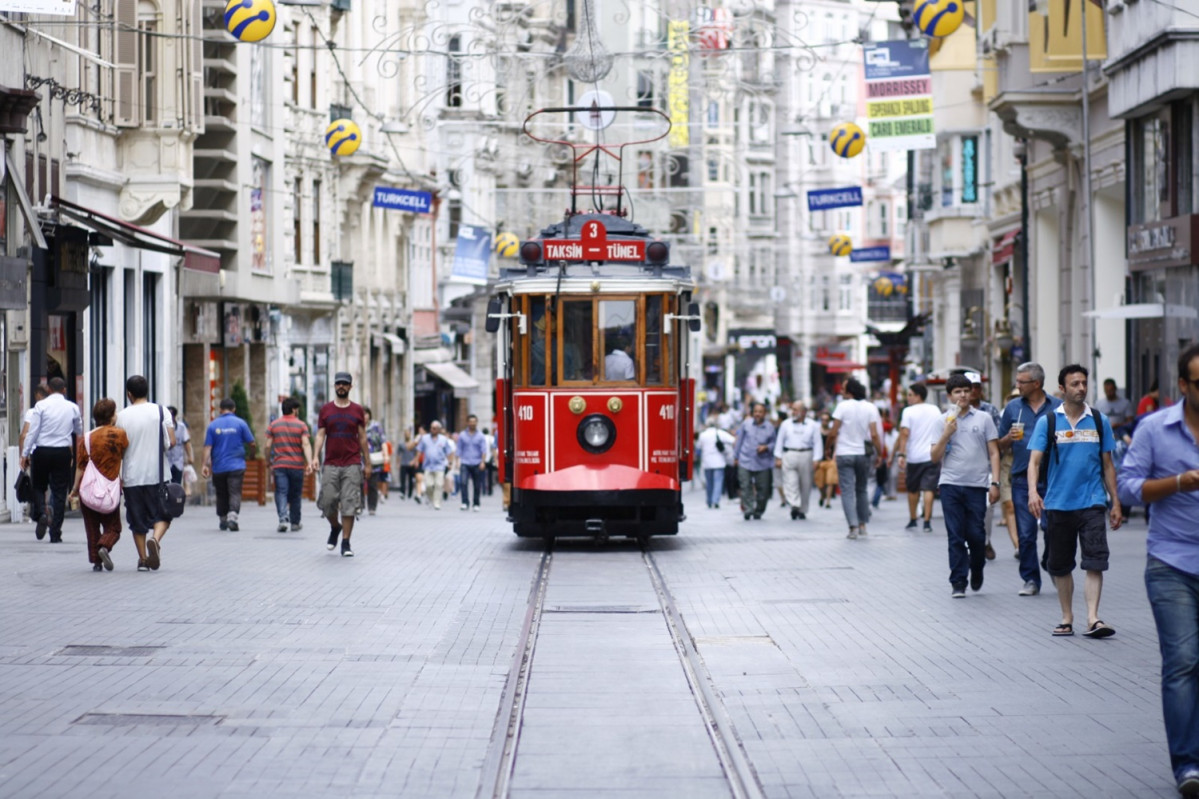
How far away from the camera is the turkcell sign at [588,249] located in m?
23.2

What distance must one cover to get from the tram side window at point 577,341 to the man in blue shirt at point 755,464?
7753mm

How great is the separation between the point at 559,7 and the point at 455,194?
11900 millimetres

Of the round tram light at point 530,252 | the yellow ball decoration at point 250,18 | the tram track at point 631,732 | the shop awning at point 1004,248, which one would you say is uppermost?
the yellow ball decoration at point 250,18

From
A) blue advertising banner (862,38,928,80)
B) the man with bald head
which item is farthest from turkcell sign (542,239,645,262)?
blue advertising banner (862,38,928,80)

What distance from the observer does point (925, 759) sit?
9.19 meters

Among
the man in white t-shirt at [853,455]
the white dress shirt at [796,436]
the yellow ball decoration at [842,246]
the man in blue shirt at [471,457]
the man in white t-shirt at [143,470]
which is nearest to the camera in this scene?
the man in white t-shirt at [143,470]

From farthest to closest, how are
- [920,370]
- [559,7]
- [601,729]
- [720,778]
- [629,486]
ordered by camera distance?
1. [559,7]
2. [920,370]
3. [629,486]
4. [601,729]
5. [720,778]

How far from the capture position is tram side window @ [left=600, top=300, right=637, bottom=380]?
75.1 feet

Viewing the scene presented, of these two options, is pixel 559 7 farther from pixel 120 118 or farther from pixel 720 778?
pixel 720 778

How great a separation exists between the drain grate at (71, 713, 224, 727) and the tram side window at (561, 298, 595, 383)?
1287cm

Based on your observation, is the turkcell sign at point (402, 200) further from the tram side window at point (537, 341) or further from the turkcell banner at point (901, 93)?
the tram side window at point (537, 341)

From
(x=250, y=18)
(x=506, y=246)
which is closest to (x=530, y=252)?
(x=250, y=18)

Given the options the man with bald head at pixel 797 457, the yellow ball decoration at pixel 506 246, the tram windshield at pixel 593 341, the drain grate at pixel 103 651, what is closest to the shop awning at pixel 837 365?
the yellow ball decoration at pixel 506 246

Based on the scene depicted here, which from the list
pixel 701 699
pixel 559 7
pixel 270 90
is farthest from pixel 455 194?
pixel 701 699
